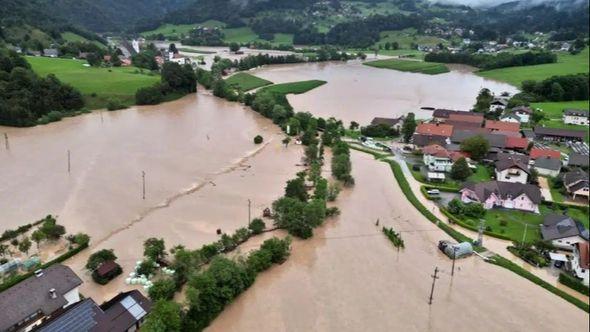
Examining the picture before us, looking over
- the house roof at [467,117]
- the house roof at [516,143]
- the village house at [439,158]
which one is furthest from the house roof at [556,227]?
the house roof at [467,117]

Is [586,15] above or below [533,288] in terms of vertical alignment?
above

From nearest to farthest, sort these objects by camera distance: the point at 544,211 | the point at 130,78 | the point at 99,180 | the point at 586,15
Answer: the point at 586,15 → the point at 544,211 → the point at 99,180 → the point at 130,78

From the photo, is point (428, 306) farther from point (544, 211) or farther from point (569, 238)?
point (544, 211)

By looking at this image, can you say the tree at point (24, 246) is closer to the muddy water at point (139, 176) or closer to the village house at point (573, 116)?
the muddy water at point (139, 176)

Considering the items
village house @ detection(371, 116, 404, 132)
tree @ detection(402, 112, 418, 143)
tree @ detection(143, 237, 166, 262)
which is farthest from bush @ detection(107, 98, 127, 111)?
tree @ detection(143, 237, 166, 262)

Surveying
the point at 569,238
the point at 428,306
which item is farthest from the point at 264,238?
the point at 569,238

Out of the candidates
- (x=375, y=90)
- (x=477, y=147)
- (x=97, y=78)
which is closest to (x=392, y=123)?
(x=477, y=147)

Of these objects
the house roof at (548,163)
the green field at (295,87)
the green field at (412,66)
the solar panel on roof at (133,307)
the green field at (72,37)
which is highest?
the green field at (72,37)
